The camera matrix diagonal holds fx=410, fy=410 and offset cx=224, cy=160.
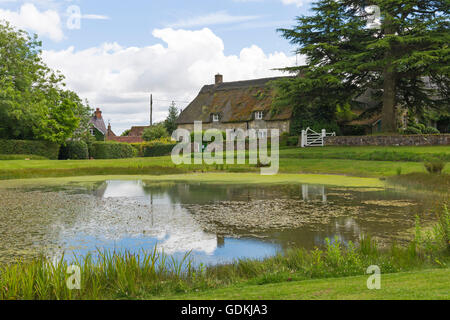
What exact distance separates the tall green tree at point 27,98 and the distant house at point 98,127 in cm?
2261

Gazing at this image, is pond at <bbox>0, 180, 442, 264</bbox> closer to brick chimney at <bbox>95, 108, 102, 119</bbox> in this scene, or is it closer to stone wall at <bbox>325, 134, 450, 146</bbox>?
stone wall at <bbox>325, 134, 450, 146</bbox>

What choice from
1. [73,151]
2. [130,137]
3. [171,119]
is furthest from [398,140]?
[130,137]

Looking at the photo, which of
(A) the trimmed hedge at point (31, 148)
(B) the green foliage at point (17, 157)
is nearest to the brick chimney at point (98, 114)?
(A) the trimmed hedge at point (31, 148)

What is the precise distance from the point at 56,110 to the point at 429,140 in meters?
33.9

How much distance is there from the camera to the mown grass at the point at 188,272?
175 inches

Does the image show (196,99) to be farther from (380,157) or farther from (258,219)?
(258,219)

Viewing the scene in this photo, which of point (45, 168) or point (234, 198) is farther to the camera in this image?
point (45, 168)

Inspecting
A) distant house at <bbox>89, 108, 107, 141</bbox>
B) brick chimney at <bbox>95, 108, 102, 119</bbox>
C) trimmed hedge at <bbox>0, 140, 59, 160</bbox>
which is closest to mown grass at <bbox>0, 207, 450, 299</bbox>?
trimmed hedge at <bbox>0, 140, 59, 160</bbox>

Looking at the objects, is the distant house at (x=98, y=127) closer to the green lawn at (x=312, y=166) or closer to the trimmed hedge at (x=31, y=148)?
the trimmed hedge at (x=31, y=148)

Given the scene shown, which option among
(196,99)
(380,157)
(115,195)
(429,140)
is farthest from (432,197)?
(196,99)

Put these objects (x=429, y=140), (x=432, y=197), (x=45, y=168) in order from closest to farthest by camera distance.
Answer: (x=432, y=197)
(x=45, y=168)
(x=429, y=140)

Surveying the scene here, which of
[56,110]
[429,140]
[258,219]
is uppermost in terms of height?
[56,110]
